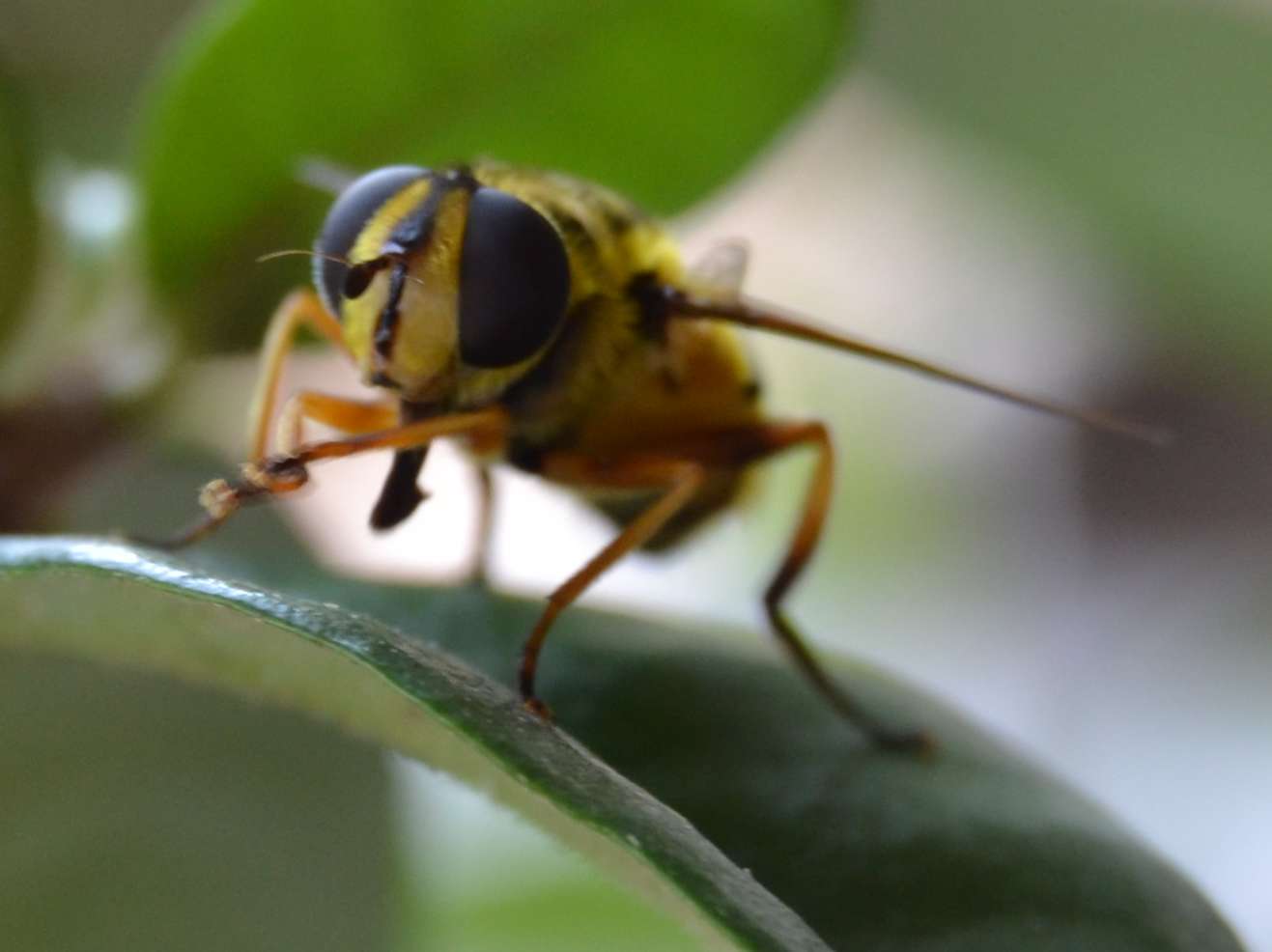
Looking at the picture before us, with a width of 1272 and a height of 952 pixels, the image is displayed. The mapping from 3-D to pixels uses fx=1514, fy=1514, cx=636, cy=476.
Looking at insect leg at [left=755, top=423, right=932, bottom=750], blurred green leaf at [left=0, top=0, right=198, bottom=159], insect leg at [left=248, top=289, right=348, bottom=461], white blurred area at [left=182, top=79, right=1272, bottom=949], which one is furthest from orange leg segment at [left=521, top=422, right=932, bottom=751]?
white blurred area at [left=182, top=79, right=1272, bottom=949]

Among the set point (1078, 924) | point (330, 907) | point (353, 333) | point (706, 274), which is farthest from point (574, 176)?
point (1078, 924)

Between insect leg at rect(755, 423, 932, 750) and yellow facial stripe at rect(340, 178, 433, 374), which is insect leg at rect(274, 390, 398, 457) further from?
insect leg at rect(755, 423, 932, 750)

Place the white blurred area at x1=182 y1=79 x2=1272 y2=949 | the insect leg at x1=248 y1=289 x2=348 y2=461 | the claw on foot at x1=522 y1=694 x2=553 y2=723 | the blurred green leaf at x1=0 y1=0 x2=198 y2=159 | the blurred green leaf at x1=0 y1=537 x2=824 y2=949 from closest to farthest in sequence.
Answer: the blurred green leaf at x1=0 y1=537 x2=824 y2=949 < the claw on foot at x1=522 y1=694 x2=553 y2=723 < the insect leg at x1=248 y1=289 x2=348 y2=461 < the blurred green leaf at x1=0 y1=0 x2=198 y2=159 < the white blurred area at x1=182 y1=79 x2=1272 y2=949

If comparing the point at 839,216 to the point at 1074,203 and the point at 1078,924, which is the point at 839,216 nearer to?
the point at 1074,203

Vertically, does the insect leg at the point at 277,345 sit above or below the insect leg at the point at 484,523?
above

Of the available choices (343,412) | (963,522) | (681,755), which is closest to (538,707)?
(681,755)

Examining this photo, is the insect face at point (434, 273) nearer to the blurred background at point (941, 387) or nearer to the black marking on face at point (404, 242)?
the black marking on face at point (404, 242)

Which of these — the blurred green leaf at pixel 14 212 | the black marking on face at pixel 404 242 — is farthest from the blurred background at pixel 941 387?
the black marking on face at pixel 404 242
